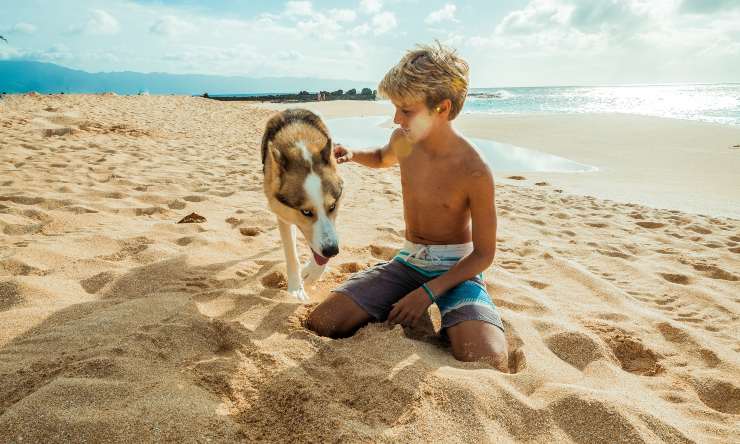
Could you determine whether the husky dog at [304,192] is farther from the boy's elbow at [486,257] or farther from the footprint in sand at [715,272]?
the footprint in sand at [715,272]

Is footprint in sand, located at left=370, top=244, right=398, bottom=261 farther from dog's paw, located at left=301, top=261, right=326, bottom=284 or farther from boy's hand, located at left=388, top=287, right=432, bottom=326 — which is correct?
boy's hand, located at left=388, top=287, right=432, bottom=326

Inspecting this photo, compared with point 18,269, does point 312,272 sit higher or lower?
lower

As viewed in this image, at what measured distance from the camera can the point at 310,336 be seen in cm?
242

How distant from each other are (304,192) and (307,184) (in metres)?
0.06

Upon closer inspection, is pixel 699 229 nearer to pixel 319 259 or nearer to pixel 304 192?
pixel 319 259

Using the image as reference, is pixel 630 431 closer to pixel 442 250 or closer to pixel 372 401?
pixel 372 401

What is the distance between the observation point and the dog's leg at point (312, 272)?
→ 352cm

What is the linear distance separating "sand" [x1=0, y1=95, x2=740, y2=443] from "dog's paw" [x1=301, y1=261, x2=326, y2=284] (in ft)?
0.34

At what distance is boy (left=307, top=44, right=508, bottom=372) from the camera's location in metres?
2.69

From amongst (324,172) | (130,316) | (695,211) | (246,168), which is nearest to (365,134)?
(246,168)

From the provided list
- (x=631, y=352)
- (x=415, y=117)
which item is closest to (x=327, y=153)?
(x=415, y=117)

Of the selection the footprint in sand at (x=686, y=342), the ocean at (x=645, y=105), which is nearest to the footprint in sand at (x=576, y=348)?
the footprint in sand at (x=686, y=342)

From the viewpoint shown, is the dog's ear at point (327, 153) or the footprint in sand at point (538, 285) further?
the footprint in sand at point (538, 285)

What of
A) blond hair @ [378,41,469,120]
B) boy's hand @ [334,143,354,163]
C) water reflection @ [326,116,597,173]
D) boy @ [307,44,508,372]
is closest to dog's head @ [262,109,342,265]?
boy's hand @ [334,143,354,163]
